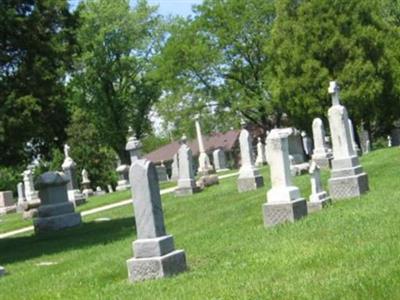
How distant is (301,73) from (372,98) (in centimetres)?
446

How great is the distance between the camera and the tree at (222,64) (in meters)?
47.3

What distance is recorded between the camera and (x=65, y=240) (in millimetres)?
16391

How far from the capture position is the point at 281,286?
6824 millimetres

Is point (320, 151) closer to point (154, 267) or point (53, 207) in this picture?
point (53, 207)

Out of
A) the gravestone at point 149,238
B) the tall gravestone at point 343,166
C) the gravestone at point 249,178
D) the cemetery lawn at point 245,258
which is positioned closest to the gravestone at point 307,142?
the gravestone at point 249,178

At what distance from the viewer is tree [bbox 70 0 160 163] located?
183 feet

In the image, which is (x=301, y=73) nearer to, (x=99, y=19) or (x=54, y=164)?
(x=54, y=164)

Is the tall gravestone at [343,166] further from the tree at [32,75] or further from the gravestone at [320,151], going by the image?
the gravestone at [320,151]

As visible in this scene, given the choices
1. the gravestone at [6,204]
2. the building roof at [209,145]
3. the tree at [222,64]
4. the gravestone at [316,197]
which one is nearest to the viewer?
the gravestone at [316,197]

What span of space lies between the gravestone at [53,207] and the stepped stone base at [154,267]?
1131cm

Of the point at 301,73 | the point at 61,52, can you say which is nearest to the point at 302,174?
the point at 61,52

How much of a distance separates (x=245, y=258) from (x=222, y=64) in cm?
4060

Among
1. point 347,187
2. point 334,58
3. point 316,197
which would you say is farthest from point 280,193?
point 334,58

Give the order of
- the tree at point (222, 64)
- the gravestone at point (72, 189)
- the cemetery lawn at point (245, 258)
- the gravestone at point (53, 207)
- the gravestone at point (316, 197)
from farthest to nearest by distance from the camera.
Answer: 1. the tree at point (222, 64)
2. the gravestone at point (72, 189)
3. the gravestone at point (53, 207)
4. the gravestone at point (316, 197)
5. the cemetery lawn at point (245, 258)
